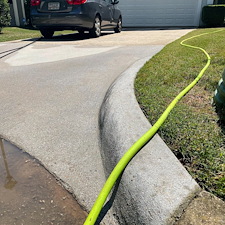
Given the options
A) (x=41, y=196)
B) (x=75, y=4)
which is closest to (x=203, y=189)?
(x=41, y=196)

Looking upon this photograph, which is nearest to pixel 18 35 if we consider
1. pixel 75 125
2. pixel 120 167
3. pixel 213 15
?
pixel 75 125

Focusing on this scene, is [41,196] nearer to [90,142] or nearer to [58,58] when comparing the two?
[90,142]

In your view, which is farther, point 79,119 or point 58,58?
point 58,58

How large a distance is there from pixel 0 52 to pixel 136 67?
4.14m

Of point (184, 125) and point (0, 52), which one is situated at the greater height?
point (184, 125)

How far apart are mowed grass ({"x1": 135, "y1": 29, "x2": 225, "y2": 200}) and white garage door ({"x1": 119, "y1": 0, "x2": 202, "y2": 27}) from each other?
12.5 m

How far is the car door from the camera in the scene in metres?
10.5

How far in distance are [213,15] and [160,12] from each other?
116 inches

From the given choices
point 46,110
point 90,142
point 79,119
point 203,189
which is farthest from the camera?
point 46,110

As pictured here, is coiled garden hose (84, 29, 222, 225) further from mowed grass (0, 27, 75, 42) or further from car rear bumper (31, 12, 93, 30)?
mowed grass (0, 27, 75, 42)

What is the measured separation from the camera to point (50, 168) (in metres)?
2.34

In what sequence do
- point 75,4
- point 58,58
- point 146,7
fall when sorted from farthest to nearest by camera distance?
point 146,7 < point 75,4 < point 58,58

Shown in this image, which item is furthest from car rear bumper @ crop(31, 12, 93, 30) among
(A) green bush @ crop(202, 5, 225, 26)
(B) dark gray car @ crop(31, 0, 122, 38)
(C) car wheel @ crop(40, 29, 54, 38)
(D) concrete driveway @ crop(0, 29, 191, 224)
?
(A) green bush @ crop(202, 5, 225, 26)

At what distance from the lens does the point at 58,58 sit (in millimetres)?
6281
